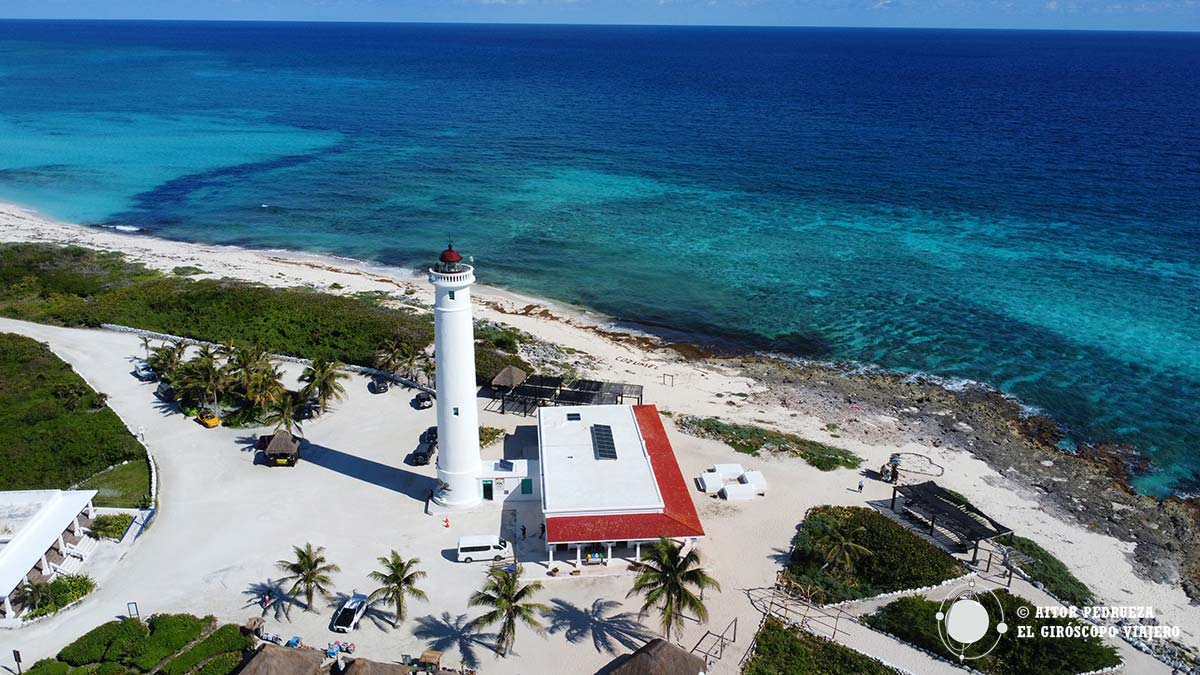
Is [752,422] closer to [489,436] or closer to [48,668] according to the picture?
[489,436]

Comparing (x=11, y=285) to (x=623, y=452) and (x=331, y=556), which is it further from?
(x=623, y=452)

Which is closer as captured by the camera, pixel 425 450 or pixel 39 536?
pixel 39 536

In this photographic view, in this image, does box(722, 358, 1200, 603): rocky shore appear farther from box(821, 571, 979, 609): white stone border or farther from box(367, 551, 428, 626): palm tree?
box(367, 551, 428, 626): palm tree

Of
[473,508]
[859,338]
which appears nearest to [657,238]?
[859,338]

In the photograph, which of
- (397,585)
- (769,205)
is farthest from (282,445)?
(769,205)

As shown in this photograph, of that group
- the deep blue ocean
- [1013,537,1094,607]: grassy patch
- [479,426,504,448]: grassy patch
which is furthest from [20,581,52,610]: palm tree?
the deep blue ocean
